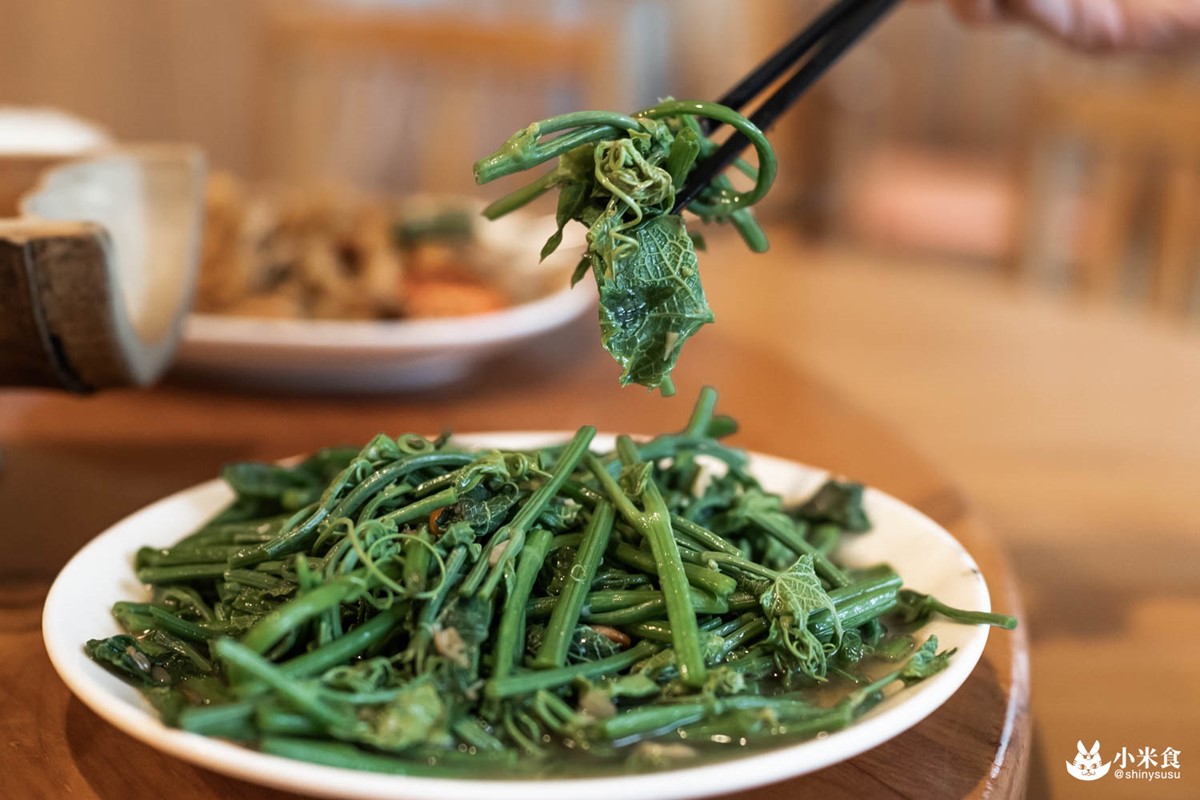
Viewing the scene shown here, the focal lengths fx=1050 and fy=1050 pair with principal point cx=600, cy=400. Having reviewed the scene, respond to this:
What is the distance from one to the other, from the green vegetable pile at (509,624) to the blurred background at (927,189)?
37 centimetres

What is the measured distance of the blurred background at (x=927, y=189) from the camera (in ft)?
4.83

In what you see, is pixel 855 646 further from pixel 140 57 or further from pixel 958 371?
pixel 140 57

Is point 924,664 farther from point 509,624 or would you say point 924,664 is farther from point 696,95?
point 696,95

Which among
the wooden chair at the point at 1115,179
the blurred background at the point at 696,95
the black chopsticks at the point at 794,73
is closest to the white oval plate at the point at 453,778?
the black chopsticks at the point at 794,73

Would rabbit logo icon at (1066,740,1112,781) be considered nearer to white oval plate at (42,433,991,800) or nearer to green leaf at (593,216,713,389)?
white oval plate at (42,433,991,800)

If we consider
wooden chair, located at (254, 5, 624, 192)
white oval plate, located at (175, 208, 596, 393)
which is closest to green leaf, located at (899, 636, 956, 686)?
white oval plate, located at (175, 208, 596, 393)

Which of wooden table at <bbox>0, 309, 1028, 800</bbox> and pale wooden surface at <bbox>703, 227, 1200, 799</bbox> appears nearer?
wooden table at <bbox>0, 309, 1028, 800</bbox>

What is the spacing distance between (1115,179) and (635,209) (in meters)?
3.00

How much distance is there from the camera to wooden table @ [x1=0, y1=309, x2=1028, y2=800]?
84 centimetres

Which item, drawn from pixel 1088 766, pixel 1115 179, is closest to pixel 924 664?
pixel 1088 766

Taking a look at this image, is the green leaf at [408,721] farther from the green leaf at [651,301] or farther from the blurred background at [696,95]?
the blurred background at [696,95]

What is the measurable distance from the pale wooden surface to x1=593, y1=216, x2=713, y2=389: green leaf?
584 mm

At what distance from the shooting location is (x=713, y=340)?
207 cm

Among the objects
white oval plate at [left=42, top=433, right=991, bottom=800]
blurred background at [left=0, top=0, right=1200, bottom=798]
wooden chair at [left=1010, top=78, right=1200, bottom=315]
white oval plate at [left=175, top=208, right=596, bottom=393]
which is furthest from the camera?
wooden chair at [left=1010, top=78, right=1200, bottom=315]
